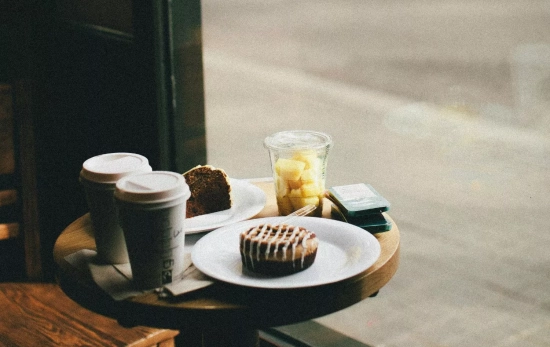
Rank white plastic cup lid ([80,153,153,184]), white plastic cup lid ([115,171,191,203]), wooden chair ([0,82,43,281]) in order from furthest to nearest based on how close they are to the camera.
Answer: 1. wooden chair ([0,82,43,281])
2. white plastic cup lid ([80,153,153,184])
3. white plastic cup lid ([115,171,191,203])

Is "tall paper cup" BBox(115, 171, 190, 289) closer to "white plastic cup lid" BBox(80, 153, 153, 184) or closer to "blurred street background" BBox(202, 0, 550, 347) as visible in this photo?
"white plastic cup lid" BBox(80, 153, 153, 184)

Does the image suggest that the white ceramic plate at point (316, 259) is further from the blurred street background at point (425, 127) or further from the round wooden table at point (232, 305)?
the blurred street background at point (425, 127)

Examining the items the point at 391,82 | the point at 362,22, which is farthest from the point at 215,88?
the point at 362,22

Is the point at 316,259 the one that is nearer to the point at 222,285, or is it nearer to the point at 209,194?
the point at 222,285

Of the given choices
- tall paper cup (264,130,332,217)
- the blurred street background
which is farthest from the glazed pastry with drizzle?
the blurred street background

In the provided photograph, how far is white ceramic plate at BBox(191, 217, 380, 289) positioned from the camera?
101cm

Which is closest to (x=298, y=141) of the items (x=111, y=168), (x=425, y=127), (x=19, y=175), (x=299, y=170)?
(x=299, y=170)

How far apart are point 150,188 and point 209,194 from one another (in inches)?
14.9

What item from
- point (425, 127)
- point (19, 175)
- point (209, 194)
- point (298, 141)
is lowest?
point (425, 127)

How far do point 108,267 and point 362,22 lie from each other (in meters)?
8.87

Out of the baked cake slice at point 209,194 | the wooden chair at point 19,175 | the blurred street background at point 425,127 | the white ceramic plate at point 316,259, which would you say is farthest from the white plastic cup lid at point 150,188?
the blurred street background at point 425,127

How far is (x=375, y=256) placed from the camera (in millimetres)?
1062

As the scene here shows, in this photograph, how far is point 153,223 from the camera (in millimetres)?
971

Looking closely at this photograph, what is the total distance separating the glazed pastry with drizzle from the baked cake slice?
0.27 meters
